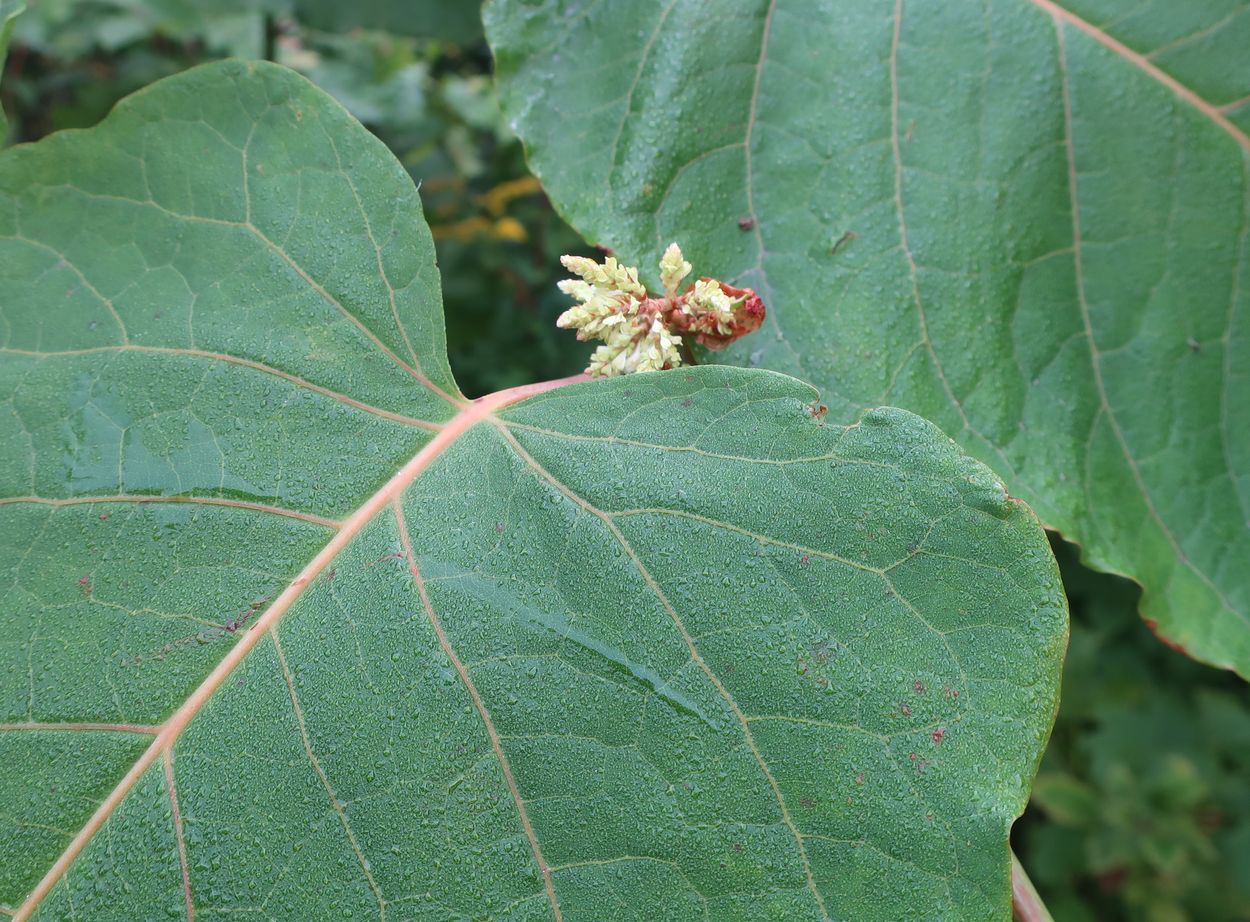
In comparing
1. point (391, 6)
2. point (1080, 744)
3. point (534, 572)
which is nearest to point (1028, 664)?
point (534, 572)

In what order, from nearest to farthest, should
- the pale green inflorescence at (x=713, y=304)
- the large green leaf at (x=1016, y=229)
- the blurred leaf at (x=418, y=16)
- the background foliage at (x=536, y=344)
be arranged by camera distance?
the pale green inflorescence at (x=713, y=304) → the large green leaf at (x=1016, y=229) → the blurred leaf at (x=418, y=16) → the background foliage at (x=536, y=344)

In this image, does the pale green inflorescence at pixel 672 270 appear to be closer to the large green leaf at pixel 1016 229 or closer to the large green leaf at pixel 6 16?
the large green leaf at pixel 1016 229

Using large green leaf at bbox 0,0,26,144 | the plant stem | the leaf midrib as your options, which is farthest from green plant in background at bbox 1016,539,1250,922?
large green leaf at bbox 0,0,26,144

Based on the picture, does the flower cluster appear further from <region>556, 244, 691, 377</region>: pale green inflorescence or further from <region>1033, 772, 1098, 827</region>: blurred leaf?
<region>1033, 772, 1098, 827</region>: blurred leaf

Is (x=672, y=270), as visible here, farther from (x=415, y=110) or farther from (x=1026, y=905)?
(x=415, y=110)

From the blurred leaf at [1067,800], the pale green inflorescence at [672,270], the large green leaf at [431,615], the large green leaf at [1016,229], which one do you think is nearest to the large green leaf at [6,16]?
the large green leaf at [431,615]
